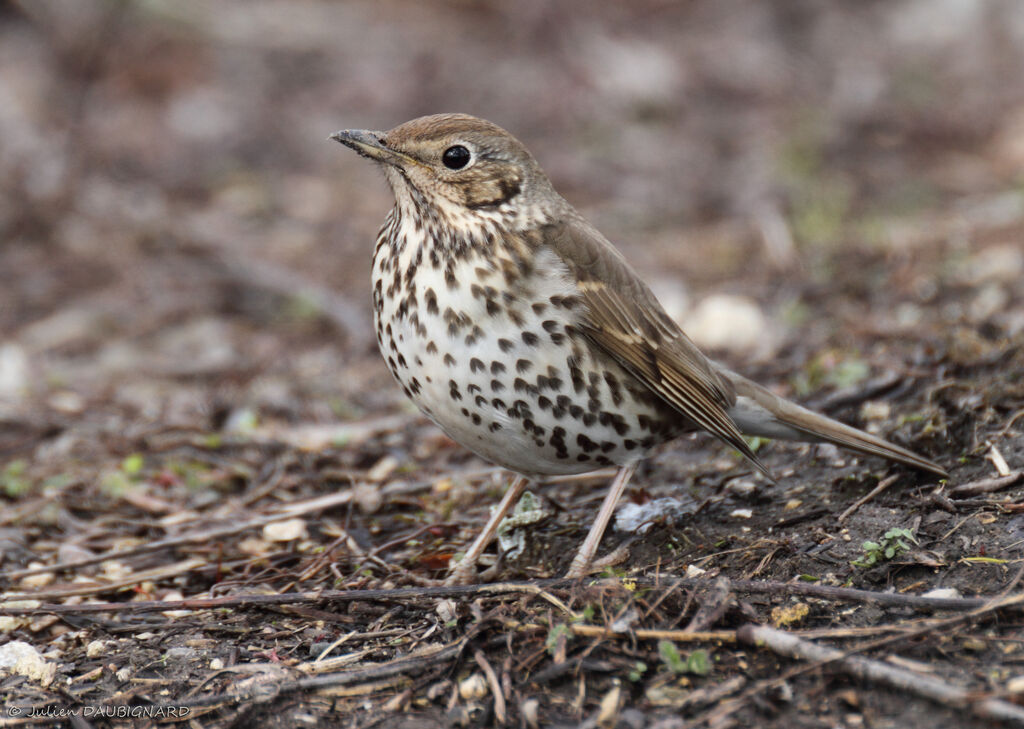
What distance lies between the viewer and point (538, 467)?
392 cm

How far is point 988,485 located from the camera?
3736 mm

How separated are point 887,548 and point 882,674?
0.79 meters

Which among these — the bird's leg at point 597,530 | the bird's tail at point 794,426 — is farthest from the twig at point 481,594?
the bird's tail at point 794,426

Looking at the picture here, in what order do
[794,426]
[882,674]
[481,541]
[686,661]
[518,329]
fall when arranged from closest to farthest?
[882,674], [686,661], [518,329], [481,541], [794,426]

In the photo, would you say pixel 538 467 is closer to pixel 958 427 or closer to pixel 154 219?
pixel 958 427

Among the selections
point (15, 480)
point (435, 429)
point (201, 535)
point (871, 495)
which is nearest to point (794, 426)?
point (871, 495)

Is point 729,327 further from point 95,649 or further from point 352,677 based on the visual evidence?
point 95,649

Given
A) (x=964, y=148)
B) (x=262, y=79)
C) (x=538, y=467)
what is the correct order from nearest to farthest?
(x=538, y=467)
(x=964, y=148)
(x=262, y=79)

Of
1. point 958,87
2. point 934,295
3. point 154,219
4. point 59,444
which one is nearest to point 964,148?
point 958,87

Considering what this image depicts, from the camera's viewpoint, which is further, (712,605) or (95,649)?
(95,649)

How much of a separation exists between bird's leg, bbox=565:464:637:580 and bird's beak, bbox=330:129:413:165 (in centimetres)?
137

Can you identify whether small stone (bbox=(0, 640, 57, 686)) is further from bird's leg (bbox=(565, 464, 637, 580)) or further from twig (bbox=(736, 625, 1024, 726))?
twig (bbox=(736, 625, 1024, 726))

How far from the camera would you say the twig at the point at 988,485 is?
371 cm

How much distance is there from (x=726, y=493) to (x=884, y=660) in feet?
5.00
